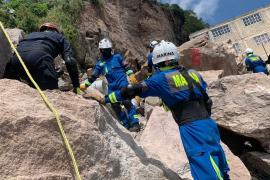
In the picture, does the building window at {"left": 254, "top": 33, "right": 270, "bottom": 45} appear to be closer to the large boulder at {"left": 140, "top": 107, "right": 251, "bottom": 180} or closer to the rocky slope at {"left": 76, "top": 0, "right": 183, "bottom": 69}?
the rocky slope at {"left": 76, "top": 0, "right": 183, "bottom": 69}

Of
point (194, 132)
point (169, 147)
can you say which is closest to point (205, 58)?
point (169, 147)

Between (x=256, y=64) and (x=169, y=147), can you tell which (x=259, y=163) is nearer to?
(x=169, y=147)

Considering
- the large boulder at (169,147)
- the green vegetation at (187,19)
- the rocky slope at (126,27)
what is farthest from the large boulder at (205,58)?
the green vegetation at (187,19)

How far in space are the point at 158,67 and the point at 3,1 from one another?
13.3 meters

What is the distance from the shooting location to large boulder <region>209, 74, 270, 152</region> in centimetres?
683

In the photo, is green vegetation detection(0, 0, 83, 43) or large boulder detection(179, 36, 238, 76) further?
green vegetation detection(0, 0, 83, 43)

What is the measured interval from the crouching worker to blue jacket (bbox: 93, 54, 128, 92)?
3.69 m

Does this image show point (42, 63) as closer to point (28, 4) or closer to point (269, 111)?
point (269, 111)

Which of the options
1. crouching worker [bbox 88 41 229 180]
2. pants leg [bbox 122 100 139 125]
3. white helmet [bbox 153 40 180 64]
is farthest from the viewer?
pants leg [bbox 122 100 139 125]

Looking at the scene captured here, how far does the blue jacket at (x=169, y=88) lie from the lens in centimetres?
515

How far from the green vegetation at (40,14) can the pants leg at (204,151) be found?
11.6 m

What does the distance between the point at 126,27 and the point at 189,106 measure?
21374mm

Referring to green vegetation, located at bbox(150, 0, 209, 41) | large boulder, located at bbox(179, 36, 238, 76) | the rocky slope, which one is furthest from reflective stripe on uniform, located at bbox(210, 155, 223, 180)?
green vegetation, located at bbox(150, 0, 209, 41)

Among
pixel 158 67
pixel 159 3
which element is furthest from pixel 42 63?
pixel 159 3
